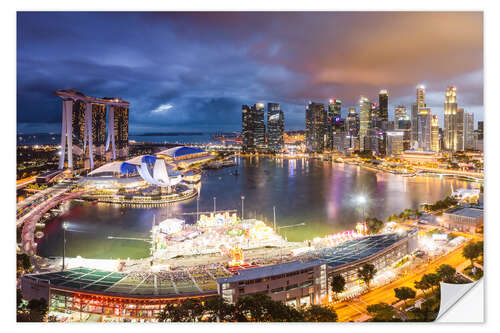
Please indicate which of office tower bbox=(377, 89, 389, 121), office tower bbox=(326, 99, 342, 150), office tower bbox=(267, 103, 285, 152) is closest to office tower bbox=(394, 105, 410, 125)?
office tower bbox=(377, 89, 389, 121)

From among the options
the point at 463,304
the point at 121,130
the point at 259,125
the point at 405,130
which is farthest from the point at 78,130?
the point at 405,130

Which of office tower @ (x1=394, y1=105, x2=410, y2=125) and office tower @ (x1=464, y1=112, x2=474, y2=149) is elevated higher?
office tower @ (x1=394, y1=105, x2=410, y2=125)

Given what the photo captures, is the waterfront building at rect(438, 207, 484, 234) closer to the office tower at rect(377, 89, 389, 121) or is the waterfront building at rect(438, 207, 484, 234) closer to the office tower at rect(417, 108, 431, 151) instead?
the office tower at rect(377, 89, 389, 121)

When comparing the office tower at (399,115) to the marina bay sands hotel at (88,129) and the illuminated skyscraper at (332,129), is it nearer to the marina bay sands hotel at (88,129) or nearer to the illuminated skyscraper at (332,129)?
the illuminated skyscraper at (332,129)

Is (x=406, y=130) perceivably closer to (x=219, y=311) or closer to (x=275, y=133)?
(x=275, y=133)

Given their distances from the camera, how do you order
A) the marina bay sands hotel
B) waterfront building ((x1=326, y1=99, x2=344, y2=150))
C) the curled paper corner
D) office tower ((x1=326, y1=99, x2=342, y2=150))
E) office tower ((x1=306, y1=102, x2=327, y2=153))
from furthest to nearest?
waterfront building ((x1=326, y1=99, x2=344, y2=150)) → office tower ((x1=326, y1=99, x2=342, y2=150)) → office tower ((x1=306, y1=102, x2=327, y2=153)) → the marina bay sands hotel → the curled paper corner

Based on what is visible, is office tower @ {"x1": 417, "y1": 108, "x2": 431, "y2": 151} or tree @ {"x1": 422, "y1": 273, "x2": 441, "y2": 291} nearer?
tree @ {"x1": 422, "y1": 273, "x2": 441, "y2": 291}

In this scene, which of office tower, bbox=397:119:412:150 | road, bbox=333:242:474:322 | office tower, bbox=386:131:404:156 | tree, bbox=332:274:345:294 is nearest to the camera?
road, bbox=333:242:474:322

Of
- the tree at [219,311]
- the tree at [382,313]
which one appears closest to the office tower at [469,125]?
the tree at [382,313]
